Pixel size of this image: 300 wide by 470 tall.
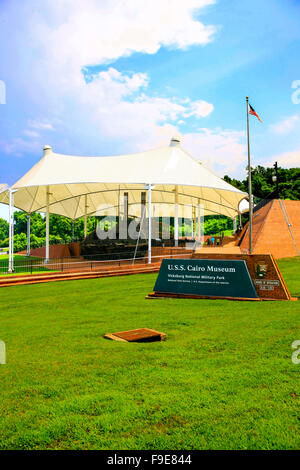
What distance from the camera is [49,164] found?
26.7 m

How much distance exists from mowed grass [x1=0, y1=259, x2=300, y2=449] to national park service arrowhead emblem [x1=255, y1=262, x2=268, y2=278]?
2.02 metres

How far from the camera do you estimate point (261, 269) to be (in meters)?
10.9

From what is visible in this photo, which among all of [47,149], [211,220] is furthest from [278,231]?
[211,220]

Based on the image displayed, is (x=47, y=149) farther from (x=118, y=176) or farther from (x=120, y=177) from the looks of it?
(x=120, y=177)

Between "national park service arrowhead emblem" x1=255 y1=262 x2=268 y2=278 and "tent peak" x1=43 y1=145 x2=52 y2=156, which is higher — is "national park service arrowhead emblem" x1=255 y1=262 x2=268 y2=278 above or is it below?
below

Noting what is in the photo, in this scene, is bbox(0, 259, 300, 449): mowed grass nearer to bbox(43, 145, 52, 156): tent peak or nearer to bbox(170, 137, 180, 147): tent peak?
bbox(170, 137, 180, 147): tent peak

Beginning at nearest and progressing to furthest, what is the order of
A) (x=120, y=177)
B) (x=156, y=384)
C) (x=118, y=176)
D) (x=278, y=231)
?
1. (x=156, y=384)
2. (x=120, y=177)
3. (x=118, y=176)
4. (x=278, y=231)

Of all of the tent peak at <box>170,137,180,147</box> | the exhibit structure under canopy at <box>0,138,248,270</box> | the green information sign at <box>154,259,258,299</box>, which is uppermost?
the tent peak at <box>170,137,180,147</box>

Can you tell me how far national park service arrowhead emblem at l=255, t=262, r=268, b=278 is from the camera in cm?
1085

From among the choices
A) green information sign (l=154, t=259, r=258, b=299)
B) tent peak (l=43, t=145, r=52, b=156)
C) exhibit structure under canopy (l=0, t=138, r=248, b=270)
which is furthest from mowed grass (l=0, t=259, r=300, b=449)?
tent peak (l=43, t=145, r=52, b=156)

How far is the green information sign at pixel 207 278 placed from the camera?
11047 mm

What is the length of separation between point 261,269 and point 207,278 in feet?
5.73

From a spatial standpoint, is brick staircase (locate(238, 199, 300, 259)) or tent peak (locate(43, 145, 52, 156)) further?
tent peak (locate(43, 145, 52, 156))

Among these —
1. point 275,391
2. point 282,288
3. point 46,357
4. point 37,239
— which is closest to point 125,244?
point 282,288
